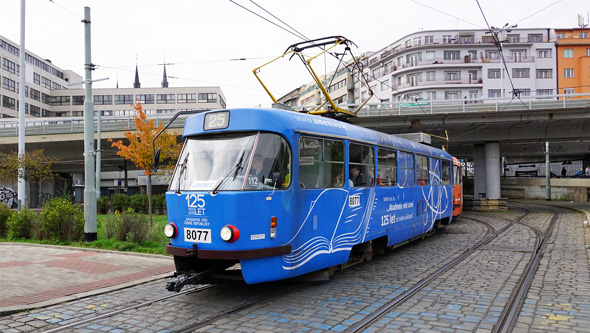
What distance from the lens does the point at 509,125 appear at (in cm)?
2900

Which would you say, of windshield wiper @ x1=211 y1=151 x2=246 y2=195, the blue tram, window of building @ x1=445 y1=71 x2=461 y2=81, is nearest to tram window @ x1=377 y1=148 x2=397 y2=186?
the blue tram

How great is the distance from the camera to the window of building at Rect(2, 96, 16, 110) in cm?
6100

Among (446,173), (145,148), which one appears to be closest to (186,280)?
(446,173)

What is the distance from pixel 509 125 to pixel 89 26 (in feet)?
81.5

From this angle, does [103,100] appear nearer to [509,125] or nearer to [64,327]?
[509,125]

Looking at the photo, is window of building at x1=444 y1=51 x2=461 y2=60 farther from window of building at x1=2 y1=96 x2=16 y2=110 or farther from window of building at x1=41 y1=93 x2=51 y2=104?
window of building at x1=41 y1=93 x2=51 y2=104

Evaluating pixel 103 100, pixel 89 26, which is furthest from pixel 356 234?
pixel 103 100

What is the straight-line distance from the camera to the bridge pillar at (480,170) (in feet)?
105

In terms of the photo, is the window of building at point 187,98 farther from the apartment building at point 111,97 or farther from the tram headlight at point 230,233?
the tram headlight at point 230,233

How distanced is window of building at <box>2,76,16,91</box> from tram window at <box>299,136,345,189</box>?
217 feet

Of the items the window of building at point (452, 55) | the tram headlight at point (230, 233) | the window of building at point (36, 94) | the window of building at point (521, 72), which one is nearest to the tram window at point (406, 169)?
the tram headlight at point (230, 233)

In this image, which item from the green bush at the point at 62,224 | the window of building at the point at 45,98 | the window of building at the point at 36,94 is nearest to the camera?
the green bush at the point at 62,224

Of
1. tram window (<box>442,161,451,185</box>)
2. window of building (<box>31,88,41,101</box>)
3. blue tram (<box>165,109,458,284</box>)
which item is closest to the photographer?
blue tram (<box>165,109,458,284</box>)

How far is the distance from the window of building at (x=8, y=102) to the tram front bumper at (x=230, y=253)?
216 ft
